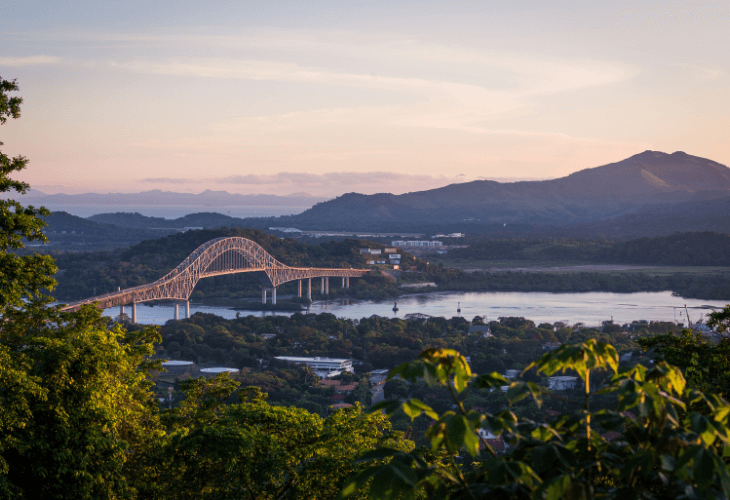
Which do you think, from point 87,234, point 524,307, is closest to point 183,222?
point 87,234

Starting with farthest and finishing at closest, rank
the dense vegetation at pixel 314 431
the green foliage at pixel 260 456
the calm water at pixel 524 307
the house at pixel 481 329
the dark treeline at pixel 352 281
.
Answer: the dark treeline at pixel 352 281 < the calm water at pixel 524 307 < the house at pixel 481 329 < the green foliage at pixel 260 456 < the dense vegetation at pixel 314 431

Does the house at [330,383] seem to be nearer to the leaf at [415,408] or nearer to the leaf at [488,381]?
the leaf at [488,381]

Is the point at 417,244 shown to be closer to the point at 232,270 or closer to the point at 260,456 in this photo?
the point at 232,270

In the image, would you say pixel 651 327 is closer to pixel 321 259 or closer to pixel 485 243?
pixel 321 259

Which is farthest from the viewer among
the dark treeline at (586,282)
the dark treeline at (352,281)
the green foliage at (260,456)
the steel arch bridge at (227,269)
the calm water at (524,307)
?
the dark treeline at (586,282)

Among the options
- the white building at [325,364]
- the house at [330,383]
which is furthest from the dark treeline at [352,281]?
the house at [330,383]
